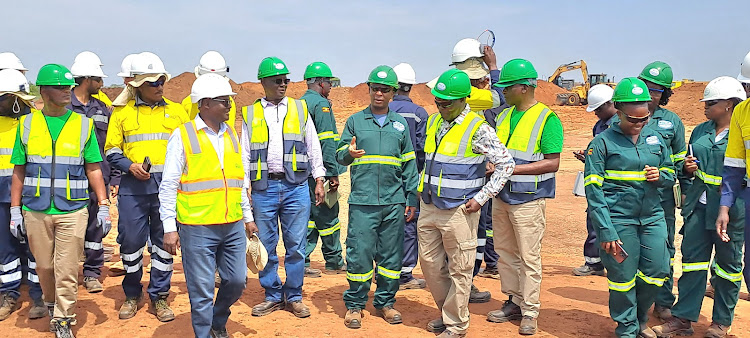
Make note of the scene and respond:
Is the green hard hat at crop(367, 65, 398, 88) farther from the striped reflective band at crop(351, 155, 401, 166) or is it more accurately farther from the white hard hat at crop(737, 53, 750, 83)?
the white hard hat at crop(737, 53, 750, 83)

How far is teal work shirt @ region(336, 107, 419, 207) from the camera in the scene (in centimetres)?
594

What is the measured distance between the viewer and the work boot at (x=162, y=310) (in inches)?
242

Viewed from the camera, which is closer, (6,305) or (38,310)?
(38,310)

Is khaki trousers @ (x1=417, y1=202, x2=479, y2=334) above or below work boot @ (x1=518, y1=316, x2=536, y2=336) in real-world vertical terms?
above

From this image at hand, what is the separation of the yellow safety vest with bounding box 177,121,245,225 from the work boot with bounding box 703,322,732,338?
4.40 m

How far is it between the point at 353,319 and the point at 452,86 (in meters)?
2.38

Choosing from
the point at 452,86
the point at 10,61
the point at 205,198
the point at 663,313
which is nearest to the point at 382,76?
the point at 452,86

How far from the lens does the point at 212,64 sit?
731cm

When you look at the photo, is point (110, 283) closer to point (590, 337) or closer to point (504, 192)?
point (504, 192)

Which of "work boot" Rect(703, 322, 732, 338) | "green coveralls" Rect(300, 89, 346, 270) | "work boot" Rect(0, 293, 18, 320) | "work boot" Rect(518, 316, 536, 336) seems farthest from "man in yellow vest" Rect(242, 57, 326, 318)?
"work boot" Rect(703, 322, 732, 338)

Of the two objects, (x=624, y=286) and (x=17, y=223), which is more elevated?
(x=17, y=223)

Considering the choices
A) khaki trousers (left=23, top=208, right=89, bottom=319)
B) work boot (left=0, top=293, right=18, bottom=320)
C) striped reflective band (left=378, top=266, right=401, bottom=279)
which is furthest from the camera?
work boot (left=0, top=293, right=18, bottom=320)

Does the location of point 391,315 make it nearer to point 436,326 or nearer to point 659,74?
point 436,326

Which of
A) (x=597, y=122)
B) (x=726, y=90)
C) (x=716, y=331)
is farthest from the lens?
(x=597, y=122)
